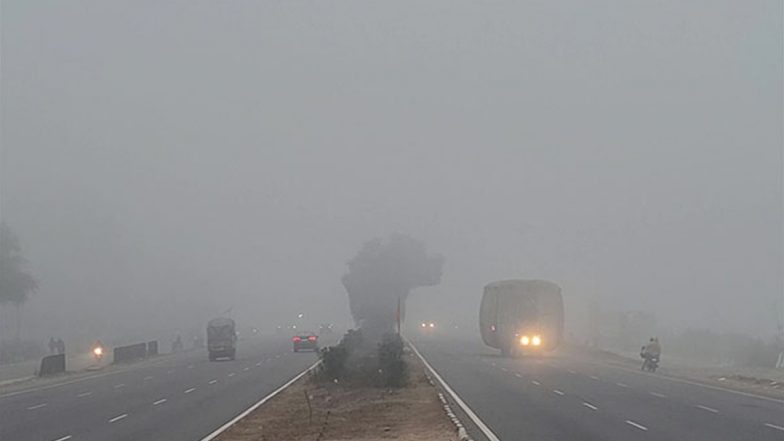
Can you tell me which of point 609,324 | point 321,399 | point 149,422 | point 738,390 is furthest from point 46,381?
point 609,324

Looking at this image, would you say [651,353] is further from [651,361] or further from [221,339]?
[221,339]

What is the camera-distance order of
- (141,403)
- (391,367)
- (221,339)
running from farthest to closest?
(221,339) → (391,367) → (141,403)

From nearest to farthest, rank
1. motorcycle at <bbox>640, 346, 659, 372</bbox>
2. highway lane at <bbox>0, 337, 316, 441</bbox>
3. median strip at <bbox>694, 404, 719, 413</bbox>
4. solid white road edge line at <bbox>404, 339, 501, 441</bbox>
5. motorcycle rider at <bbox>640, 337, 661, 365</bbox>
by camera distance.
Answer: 1. solid white road edge line at <bbox>404, 339, 501, 441</bbox>
2. highway lane at <bbox>0, 337, 316, 441</bbox>
3. median strip at <bbox>694, 404, 719, 413</bbox>
4. motorcycle rider at <bbox>640, 337, 661, 365</bbox>
5. motorcycle at <bbox>640, 346, 659, 372</bbox>

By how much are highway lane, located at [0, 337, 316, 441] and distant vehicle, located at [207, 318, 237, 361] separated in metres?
10.9

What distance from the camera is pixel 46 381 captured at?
55344mm

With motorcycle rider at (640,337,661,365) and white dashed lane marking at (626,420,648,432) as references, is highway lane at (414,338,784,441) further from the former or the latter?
motorcycle rider at (640,337,661,365)

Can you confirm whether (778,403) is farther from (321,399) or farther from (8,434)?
(8,434)

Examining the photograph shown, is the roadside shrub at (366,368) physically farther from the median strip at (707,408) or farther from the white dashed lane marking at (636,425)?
the white dashed lane marking at (636,425)

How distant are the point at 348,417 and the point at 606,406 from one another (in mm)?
7471

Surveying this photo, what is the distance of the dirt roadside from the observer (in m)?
24.6

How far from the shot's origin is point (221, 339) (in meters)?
75.2

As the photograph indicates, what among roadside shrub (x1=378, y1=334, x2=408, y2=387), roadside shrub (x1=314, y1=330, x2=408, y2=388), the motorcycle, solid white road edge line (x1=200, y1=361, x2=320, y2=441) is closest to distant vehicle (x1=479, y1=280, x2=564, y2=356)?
the motorcycle

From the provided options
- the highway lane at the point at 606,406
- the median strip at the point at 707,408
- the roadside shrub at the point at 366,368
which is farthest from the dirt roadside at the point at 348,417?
the median strip at the point at 707,408

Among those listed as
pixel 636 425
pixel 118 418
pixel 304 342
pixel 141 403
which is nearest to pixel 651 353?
pixel 141 403
